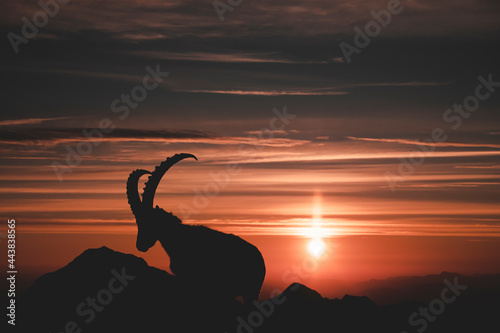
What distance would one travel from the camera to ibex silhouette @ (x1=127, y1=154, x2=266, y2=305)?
81.5 ft

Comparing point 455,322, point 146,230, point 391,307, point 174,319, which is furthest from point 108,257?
point 455,322

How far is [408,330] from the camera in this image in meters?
27.7

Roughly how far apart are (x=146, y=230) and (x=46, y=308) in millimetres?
5300

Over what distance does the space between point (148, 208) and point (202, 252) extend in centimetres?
322

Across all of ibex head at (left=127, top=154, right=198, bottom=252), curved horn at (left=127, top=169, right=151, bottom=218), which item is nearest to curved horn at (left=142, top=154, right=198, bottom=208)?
ibex head at (left=127, top=154, right=198, bottom=252)

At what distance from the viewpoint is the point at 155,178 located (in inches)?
1026

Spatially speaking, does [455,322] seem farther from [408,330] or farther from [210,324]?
[210,324]

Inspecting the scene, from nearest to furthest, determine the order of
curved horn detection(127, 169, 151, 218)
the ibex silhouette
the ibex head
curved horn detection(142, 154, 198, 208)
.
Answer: the ibex silhouette → the ibex head → curved horn detection(142, 154, 198, 208) → curved horn detection(127, 169, 151, 218)

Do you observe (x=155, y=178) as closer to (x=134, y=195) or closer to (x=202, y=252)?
(x=134, y=195)

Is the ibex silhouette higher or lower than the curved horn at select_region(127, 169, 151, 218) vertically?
lower

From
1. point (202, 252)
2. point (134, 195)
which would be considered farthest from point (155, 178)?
point (202, 252)

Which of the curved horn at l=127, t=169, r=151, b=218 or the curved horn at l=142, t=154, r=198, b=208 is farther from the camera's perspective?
the curved horn at l=127, t=169, r=151, b=218

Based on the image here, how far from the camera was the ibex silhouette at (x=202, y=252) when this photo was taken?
2484cm

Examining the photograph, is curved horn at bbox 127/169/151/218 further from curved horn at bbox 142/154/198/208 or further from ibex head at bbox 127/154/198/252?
curved horn at bbox 142/154/198/208
